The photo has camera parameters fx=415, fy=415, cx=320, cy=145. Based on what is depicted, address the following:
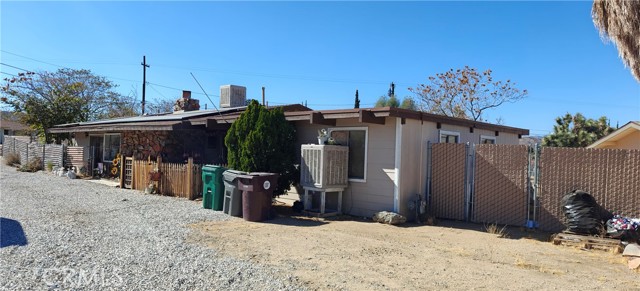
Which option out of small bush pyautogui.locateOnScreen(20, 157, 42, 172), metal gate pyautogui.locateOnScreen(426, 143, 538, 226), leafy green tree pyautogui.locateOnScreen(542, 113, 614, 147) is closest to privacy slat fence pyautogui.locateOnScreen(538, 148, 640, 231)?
metal gate pyautogui.locateOnScreen(426, 143, 538, 226)

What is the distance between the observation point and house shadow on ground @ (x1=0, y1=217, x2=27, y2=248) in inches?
255

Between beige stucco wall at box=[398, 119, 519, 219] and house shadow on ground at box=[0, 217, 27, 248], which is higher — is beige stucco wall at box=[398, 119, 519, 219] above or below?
above

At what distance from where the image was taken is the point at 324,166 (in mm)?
9773

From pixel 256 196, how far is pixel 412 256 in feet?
13.2

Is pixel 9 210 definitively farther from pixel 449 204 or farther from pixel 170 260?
pixel 449 204

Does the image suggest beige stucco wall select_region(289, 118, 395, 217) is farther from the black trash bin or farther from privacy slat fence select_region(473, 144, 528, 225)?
the black trash bin

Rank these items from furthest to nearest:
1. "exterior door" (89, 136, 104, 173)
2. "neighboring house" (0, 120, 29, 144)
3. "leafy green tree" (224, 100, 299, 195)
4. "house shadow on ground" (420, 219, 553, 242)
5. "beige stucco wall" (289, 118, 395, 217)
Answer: "neighboring house" (0, 120, 29, 144), "exterior door" (89, 136, 104, 173), "leafy green tree" (224, 100, 299, 195), "beige stucco wall" (289, 118, 395, 217), "house shadow on ground" (420, 219, 553, 242)

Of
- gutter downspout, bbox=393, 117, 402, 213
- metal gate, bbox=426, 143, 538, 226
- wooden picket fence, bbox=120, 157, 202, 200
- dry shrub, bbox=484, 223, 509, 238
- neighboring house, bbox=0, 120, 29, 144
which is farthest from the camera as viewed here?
neighboring house, bbox=0, 120, 29, 144

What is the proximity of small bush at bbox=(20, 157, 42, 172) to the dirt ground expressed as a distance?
16.8m

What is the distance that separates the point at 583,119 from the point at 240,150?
21950mm

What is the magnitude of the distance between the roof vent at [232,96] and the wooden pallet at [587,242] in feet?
47.8

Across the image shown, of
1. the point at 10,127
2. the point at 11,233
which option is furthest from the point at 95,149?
the point at 10,127

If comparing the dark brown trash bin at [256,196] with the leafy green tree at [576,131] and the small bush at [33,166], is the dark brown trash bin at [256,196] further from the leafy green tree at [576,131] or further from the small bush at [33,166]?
the leafy green tree at [576,131]

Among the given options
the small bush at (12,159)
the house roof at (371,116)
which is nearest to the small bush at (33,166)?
the small bush at (12,159)
